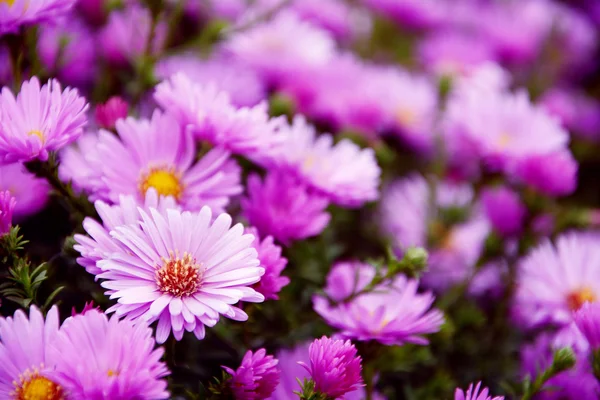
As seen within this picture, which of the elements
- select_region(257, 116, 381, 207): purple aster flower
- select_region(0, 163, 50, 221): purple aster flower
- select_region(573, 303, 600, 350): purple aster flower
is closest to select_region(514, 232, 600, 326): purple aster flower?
select_region(573, 303, 600, 350): purple aster flower

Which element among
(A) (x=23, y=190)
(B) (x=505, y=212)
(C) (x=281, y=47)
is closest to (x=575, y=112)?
(B) (x=505, y=212)

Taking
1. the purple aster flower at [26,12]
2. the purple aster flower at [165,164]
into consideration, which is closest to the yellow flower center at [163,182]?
the purple aster flower at [165,164]

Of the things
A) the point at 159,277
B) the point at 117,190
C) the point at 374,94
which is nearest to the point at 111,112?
the point at 117,190

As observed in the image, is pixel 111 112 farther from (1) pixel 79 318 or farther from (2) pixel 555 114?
(2) pixel 555 114

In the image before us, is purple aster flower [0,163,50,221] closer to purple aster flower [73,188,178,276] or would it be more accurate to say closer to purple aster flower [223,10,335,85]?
purple aster flower [73,188,178,276]

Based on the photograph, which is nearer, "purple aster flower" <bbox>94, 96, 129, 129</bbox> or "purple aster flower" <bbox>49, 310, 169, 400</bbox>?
"purple aster flower" <bbox>49, 310, 169, 400</bbox>
